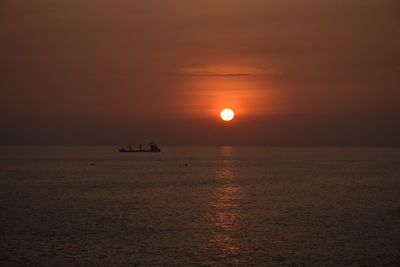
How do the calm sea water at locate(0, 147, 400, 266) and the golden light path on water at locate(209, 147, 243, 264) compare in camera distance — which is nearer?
the calm sea water at locate(0, 147, 400, 266)

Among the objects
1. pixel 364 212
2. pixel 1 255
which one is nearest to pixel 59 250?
pixel 1 255

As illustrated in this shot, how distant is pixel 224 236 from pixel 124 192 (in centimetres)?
4076

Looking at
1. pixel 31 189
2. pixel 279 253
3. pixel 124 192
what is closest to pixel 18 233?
pixel 279 253

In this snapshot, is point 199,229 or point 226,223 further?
point 226,223

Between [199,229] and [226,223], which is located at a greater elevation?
[226,223]

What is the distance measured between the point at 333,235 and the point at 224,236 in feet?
32.1

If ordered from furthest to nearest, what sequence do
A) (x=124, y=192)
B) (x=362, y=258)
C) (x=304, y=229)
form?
(x=124, y=192)
(x=304, y=229)
(x=362, y=258)

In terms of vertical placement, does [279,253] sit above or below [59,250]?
below

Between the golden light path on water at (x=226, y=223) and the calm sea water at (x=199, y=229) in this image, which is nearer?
the calm sea water at (x=199, y=229)

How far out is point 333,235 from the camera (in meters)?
39.0

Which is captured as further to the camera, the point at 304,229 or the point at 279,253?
the point at 304,229

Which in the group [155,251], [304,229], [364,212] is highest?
[364,212]

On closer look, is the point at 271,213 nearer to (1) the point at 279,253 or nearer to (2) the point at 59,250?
(1) the point at 279,253

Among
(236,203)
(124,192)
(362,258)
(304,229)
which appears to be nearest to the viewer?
(362,258)
